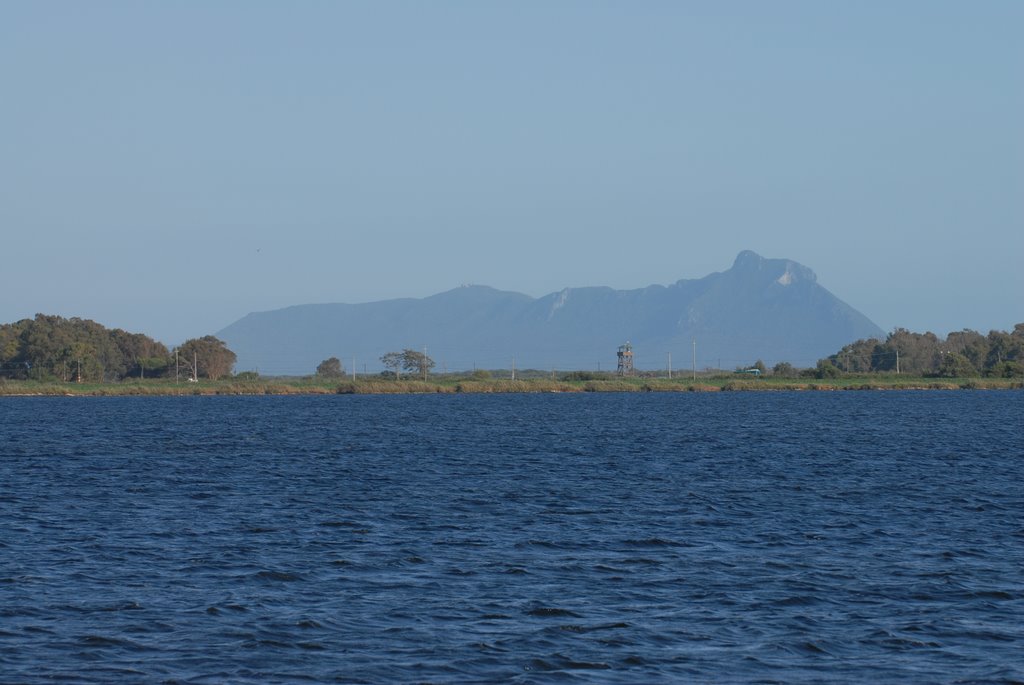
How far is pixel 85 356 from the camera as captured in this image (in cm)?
17762

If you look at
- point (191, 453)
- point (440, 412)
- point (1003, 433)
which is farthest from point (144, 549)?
point (440, 412)

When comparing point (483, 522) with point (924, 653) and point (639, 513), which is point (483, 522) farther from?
point (924, 653)

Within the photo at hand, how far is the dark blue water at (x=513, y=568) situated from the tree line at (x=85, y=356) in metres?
132

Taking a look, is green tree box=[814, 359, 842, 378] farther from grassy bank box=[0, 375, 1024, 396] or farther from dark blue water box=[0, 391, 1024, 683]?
dark blue water box=[0, 391, 1024, 683]

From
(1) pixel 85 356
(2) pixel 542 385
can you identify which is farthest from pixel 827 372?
(1) pixel 85 356

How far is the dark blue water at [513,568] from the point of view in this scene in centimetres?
1809

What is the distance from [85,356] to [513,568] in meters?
164

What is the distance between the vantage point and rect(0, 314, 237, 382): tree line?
17912 cm

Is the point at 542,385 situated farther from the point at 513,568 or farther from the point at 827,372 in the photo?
the point at 513,568

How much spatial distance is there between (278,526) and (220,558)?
5.01 m

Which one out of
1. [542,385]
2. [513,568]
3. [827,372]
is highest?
[827,372]

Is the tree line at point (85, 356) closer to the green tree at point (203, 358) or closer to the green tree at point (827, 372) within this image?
the green tree at point (203, 358)

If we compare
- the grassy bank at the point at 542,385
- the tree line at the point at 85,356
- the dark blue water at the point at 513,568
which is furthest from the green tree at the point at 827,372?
the dark blue water at the point at 513,568

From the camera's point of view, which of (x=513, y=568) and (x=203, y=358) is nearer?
(x=513, y=568)
